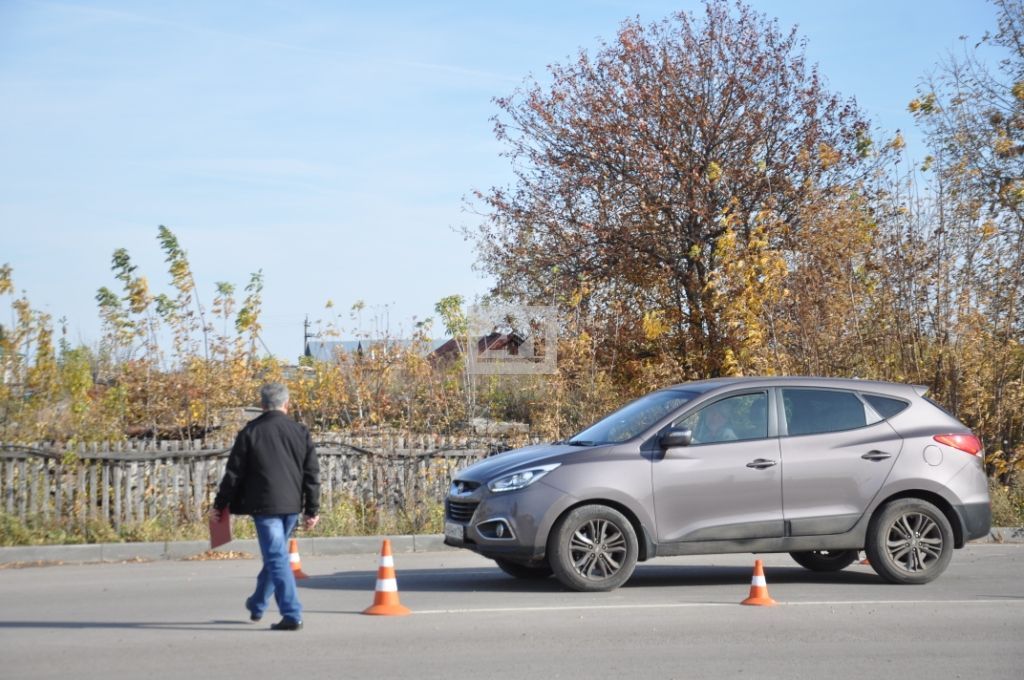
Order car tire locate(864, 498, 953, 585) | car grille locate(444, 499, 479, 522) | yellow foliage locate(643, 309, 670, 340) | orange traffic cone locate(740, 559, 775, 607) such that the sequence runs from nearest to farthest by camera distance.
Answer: orange traffic cone locate(740, 559, 775, 607) → car grille locate(444, 499, 479, 522) → car tire locate(864, 498, 953, 585) → yellow foliage locate(643, 309, 670, 340)

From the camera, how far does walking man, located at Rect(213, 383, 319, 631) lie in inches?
303

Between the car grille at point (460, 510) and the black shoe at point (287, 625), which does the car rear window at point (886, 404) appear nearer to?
the car grille at point (460, 510)

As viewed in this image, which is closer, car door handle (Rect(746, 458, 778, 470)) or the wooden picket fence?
car door handle (Rect(746, 458, 778, 470))

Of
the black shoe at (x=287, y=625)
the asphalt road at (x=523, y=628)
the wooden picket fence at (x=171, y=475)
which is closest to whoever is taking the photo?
the asphalt road at (x=523, y=628)

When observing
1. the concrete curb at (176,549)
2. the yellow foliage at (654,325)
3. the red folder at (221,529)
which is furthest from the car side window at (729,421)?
the yellow foliage at (654,325)

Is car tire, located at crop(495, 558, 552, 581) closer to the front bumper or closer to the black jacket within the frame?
the front bumper

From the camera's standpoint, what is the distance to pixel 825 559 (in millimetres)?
11359

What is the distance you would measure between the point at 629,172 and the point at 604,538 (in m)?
15.4

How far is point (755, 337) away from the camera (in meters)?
17.7

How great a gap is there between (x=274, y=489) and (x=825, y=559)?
600 centimetres

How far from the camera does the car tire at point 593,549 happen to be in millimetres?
9469

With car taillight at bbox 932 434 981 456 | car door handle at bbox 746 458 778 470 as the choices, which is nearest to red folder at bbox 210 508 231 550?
car door handle at bbox 746 458 778 470

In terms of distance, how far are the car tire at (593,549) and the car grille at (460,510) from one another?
0.73 m

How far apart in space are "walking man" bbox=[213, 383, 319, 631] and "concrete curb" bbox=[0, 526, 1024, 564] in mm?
5613
